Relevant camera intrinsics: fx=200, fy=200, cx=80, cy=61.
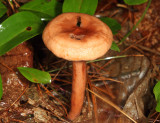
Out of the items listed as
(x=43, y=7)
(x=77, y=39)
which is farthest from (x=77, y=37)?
(x=43, y=7)

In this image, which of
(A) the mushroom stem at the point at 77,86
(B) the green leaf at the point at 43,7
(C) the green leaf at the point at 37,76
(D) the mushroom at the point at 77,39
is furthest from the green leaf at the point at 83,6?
(C) the green leaf at the point at 37,76

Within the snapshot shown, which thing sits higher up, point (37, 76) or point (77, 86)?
point (37, 76)

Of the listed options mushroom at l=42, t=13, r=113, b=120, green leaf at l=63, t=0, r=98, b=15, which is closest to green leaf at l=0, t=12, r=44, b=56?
mushroom at l=42, t=13, r=113, b=120

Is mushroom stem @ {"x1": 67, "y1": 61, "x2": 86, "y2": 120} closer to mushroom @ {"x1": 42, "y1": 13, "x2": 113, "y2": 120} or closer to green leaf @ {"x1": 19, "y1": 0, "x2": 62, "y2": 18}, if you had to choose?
mushroom @ {"x1": 42, "y1": 13, "x2": 113, "y2": 120}

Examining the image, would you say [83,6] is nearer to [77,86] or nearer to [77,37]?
[77,37]

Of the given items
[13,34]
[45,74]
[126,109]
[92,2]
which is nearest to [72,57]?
[45,74]

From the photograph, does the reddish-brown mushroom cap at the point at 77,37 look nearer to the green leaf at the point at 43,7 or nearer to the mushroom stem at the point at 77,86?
the mushroom stem at the point at 77,86
